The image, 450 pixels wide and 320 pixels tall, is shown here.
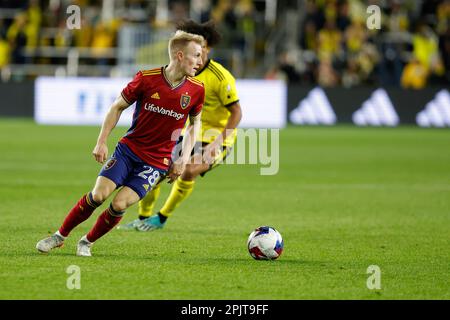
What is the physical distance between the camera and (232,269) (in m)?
Answer: 8.14

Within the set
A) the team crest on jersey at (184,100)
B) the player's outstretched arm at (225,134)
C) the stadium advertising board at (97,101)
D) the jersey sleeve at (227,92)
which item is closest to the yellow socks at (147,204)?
the player's outstretched arm at (225,134)

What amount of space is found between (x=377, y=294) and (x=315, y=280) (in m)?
0.68

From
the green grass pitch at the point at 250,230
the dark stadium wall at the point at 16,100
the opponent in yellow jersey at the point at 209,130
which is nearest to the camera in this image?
the green grass pitch at the point at 250,230

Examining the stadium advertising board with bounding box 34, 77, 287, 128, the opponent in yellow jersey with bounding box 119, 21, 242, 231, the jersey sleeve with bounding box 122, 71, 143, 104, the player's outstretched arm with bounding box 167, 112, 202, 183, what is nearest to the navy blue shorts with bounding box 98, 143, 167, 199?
the player's outstretched arm with bounding box 167, 112, 202, 183

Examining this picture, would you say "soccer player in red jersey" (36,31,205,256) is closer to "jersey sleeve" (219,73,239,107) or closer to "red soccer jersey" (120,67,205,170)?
"red soccer jersey" (120,67,205,170)

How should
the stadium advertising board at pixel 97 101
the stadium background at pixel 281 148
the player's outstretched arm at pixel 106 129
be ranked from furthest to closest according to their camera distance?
the stadium advertising board at pixel 97 101
the player's outstretched arm at pixel 106 129
the stadium background at pixel 281 148

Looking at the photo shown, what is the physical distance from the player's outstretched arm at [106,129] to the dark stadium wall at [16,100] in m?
19.5

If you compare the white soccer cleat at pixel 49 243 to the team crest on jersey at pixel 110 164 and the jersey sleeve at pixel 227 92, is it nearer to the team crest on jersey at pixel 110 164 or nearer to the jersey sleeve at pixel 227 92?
the team crest on jersey at pixel 110 164

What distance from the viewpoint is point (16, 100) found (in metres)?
27.8

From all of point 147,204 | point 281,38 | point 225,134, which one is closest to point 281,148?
point 281,38

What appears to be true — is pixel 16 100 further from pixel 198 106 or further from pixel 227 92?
pixel 198 106

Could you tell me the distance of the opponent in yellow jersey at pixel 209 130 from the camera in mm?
10922

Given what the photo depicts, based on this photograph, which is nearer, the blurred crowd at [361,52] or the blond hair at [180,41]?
the blond hair at [180,41]
